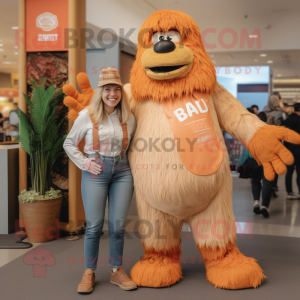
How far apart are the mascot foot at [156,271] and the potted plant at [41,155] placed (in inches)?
46.6

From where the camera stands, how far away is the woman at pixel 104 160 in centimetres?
212

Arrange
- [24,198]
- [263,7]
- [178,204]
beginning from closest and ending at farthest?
[178,204] → [24,198] → [263,7]

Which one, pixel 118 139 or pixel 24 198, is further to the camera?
pixel 24 198

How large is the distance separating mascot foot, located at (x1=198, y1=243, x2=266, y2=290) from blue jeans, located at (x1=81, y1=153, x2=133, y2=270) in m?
0.56

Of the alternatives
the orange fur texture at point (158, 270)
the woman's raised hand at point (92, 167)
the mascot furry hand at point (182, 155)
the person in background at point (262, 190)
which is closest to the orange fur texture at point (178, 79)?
the mascot furry hand at point (182, 155)

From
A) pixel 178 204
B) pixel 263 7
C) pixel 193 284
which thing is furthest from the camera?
pixel 263 7

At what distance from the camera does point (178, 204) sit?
2.10 meters

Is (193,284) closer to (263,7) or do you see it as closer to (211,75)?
(211,75)

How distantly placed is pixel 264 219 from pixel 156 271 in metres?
2.28

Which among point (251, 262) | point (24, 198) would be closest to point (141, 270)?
point (251, 262)

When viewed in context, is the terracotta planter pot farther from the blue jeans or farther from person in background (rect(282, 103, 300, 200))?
person in background (rect(282, 103, 300, 200))

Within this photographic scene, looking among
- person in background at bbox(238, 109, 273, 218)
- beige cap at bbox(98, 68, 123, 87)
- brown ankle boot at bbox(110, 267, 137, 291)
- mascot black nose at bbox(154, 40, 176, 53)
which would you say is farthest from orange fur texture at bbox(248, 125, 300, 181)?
person in background at bbox(238, 109, 273, 218)

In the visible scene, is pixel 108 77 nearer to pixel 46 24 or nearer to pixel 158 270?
pixel 158 270

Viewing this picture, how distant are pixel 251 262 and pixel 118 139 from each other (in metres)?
1.14
